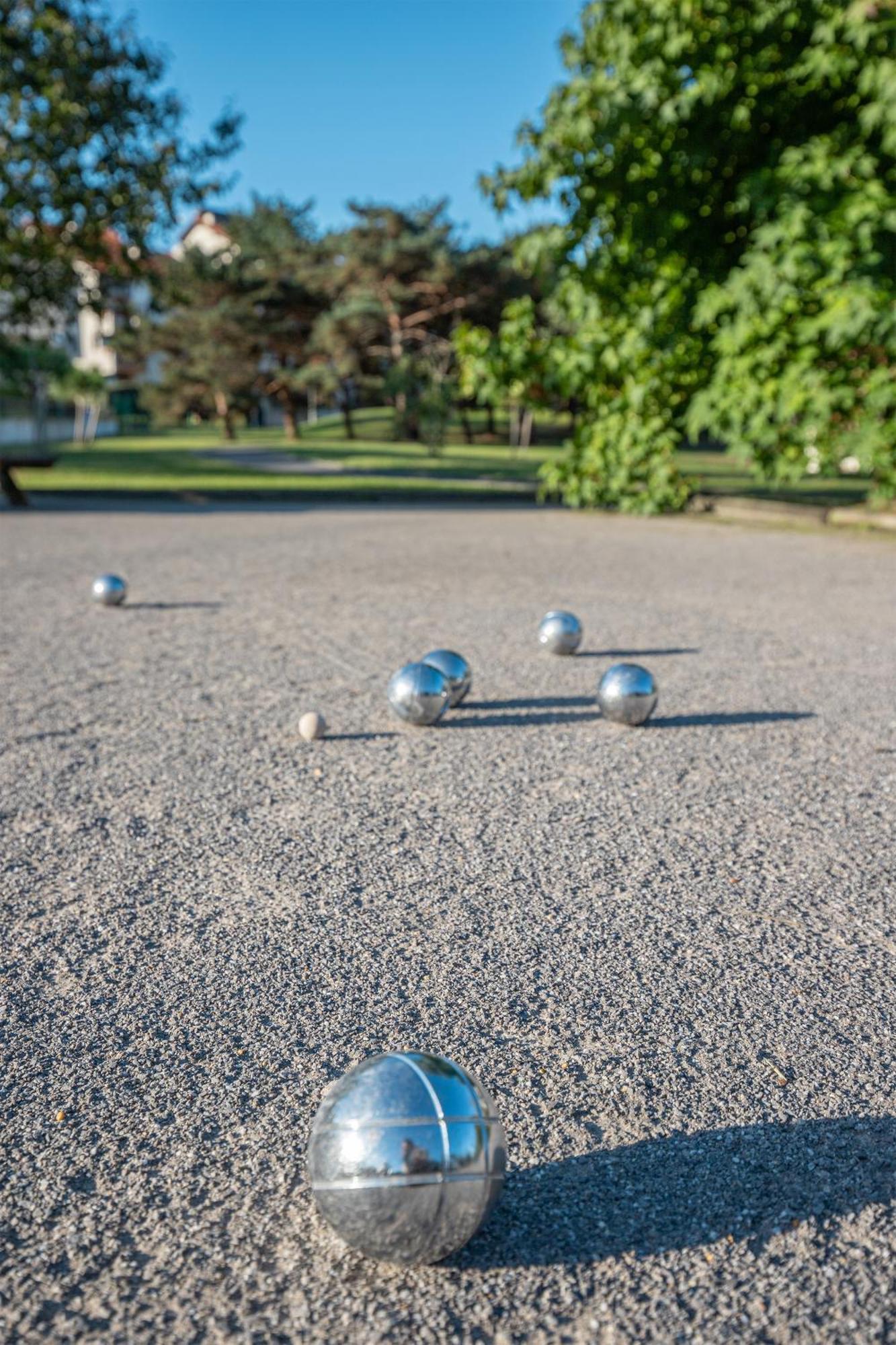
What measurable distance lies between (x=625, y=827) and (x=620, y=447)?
13.3 m

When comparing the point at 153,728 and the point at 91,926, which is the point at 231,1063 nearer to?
the point at 91,926

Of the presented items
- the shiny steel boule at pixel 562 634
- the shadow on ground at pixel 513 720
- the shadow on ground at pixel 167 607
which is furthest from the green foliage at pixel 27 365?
the shadow on ground at pixel 513 720

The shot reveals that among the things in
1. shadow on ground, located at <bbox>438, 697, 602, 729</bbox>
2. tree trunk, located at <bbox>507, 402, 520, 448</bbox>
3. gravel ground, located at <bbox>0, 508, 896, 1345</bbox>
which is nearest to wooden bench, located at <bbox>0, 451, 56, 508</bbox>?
gravel ground, located at <bbox>0, 508, 896, 1345</bbox>

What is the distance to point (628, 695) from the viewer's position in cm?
503

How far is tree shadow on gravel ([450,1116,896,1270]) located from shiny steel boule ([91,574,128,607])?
666 cm

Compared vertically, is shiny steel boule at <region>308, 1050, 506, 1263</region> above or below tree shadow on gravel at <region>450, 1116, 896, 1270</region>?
above

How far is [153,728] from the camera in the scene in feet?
16.4

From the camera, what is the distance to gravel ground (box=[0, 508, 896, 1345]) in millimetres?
1789

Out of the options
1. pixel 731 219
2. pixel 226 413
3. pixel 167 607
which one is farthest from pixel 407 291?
pixel 167 607

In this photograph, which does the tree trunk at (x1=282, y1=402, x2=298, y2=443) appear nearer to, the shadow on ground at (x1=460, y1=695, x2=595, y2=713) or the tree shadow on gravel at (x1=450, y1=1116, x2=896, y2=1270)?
the shadow on ground at (x1=460, y1=695, x2=595, y2=713)

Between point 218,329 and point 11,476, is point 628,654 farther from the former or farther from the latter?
point 218,329

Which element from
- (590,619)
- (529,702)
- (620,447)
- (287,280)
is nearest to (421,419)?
(287,280)

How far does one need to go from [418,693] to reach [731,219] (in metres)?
13.3

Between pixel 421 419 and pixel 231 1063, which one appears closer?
pixel 231 1063
